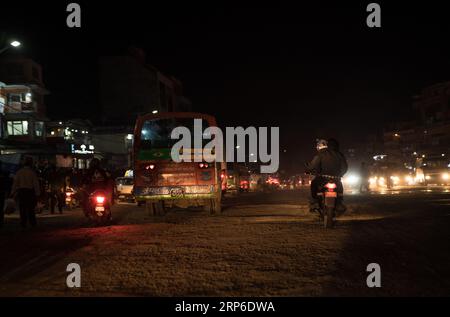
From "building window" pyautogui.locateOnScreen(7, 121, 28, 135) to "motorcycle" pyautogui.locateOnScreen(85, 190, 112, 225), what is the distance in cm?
3693

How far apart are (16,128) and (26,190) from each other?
36636mm

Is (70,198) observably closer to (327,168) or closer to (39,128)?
(327,168)

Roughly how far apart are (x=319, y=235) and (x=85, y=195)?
6.85 m

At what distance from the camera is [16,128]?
46.5 m

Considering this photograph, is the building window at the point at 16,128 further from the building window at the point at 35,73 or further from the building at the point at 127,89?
the building at the point at 127,89

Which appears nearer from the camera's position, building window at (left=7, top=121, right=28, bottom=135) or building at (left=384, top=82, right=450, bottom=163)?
building window at (left=7, top=121, right=28, bottom=135)

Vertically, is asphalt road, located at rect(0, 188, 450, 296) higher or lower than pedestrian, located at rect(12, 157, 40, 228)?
lower

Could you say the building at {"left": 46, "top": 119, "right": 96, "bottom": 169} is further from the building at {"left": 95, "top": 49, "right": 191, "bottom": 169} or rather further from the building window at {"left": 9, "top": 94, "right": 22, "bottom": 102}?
the building at {"left": 95, "top": 49, "right": 191, "bottom": 169}

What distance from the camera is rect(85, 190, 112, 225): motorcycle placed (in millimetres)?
12852

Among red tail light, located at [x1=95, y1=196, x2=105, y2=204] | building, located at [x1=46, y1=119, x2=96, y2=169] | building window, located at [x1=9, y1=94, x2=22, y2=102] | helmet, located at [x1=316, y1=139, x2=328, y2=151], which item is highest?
building window, located at [x1=9, y1=94, x2=22, y2=102]

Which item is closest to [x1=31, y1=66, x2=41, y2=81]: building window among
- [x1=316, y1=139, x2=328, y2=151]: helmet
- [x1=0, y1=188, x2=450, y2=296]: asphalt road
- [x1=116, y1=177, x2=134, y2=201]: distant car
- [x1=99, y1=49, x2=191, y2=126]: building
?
[x1=99, y1=49, x2=191, y2=126]: building

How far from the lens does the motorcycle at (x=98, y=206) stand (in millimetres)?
12852
